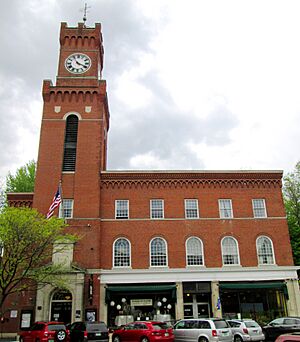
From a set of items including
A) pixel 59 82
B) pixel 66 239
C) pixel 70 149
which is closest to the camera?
pixel 66 239

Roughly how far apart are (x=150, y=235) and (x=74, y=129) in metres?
12.3

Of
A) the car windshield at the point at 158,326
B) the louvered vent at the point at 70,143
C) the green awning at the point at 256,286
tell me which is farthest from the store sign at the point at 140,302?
the louvered vent at the point at 70,143

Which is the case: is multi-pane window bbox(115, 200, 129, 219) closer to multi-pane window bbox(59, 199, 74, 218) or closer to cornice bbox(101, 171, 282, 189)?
cornice bbox(101, 171, 282, 189)

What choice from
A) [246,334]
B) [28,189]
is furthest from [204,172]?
[28,189]

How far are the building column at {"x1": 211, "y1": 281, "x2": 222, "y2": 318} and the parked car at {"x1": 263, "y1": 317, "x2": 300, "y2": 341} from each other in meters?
5.71

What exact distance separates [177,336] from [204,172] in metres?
16.8

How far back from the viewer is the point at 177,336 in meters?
20.8

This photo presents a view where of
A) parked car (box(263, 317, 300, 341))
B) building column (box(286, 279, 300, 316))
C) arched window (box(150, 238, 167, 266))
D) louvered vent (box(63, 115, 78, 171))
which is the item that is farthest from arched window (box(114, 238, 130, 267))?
building column (box(286, 279, 300, 316))

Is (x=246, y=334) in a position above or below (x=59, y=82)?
below

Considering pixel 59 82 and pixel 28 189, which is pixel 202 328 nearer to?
pixel 59 82

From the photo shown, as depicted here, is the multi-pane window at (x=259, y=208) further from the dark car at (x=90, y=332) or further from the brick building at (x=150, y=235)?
the dark car at (x=90, y=332)

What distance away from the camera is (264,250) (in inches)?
1288

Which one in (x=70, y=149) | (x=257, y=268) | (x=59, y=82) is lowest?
(x=257, y=268)

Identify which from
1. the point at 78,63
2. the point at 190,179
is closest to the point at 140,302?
the point at 190,179
